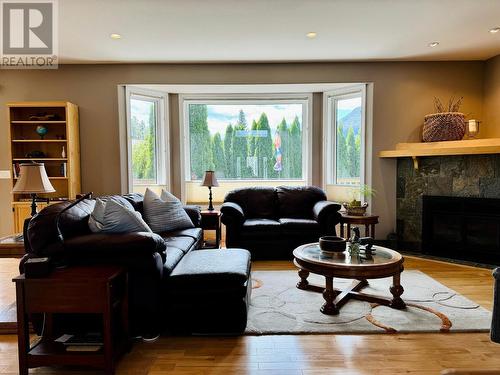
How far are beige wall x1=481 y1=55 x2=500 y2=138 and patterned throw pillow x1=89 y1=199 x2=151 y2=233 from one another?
479 cm

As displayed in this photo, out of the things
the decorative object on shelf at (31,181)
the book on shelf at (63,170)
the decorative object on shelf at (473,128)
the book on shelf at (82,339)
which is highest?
the decorative object on shelf at (473,128)

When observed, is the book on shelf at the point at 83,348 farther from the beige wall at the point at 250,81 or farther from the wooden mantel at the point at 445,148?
the wooden mantel at the point at 445,148

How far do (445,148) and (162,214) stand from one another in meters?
3.49

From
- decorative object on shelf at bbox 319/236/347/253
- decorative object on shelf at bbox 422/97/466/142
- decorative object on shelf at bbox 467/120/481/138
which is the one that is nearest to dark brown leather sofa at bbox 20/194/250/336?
decorative object on shelf at bbox 319/236/347/253

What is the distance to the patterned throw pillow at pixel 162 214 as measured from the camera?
3.59 meters

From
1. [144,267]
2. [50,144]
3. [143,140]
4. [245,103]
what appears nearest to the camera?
[144,267]

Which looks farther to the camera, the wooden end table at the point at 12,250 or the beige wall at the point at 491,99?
the beige wall at the point at 491,99

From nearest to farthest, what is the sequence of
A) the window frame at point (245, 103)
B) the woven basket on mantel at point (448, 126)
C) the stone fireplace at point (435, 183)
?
1. the stone fireplace at point (435, 183)
2. the woven basket on mantel at point (448, 126)
3. the window frame at point (245, 103)

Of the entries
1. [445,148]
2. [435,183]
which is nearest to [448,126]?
[445,148]

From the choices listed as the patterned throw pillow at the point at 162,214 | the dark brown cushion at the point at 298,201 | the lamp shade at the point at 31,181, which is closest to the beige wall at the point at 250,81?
the dark brown cushion at the point at 298,201

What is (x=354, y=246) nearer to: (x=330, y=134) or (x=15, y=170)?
(x=330, y=134)

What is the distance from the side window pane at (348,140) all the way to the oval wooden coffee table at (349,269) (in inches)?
95.0

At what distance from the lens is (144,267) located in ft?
7.32

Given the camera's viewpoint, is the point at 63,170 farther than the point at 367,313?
Yes
